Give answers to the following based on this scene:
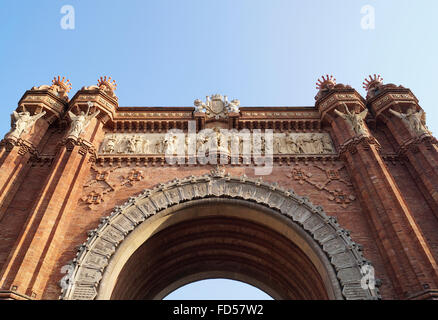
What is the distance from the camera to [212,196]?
34.2 feet

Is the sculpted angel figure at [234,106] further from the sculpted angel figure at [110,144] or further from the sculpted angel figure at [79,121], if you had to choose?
the sculpted angel figure at [79,121]

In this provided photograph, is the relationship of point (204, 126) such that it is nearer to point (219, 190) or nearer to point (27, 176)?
point (219, 190)

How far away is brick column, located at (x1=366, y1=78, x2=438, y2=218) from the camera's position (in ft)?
33.3

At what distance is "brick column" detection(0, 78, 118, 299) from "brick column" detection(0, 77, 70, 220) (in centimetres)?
66

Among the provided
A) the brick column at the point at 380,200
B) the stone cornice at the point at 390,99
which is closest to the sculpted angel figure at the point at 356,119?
the brick column at the point at 380,200

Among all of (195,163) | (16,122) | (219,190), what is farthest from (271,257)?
(16,122)

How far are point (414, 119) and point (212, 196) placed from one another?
7683mm

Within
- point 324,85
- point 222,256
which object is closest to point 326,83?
point 324,85

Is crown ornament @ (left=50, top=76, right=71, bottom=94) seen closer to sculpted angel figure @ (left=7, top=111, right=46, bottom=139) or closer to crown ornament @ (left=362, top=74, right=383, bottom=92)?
sculpted angel figure @ (left=7, top=111, right=46, bottom=139)

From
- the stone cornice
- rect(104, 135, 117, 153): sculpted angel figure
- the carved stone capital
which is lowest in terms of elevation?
the carved stone capital

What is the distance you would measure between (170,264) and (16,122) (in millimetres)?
7460

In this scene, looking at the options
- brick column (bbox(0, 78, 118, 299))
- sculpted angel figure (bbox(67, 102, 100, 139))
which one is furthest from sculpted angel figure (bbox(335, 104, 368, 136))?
sculpted angel figure (bbox(67, 102, 100, 139))

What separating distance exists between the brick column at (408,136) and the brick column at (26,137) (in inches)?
490

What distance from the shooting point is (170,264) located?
1216cm
